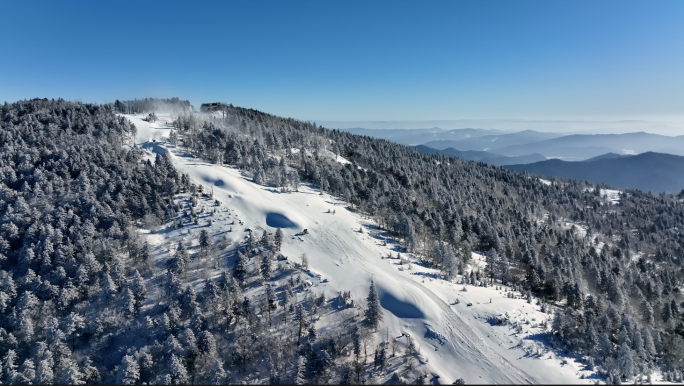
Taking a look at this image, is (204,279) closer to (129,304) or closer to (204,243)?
(204,243)

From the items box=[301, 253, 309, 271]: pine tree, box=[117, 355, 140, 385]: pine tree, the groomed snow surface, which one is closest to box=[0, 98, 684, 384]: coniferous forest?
box=[117, 355, 140, 385]: pine tree

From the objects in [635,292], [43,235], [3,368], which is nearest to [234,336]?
[3,368]

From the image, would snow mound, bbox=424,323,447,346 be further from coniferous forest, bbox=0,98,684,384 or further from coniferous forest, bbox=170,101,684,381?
coniferous forest, bbox=170,101,684,381

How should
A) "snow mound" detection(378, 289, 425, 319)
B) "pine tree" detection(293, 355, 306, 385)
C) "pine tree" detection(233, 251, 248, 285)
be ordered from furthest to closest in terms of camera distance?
"pine tree" detection(233, 251, 248, 285) → "snow mound" detection(378, 289, 425, 319) → "pine tree" detection(293, 355, 306, 385)

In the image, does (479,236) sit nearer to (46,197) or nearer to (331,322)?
(331,322)

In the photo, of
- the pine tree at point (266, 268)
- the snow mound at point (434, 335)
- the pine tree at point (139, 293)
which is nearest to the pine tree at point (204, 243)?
the pine tree at point (139, 293)

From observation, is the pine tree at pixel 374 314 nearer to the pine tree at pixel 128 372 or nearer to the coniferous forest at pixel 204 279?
the coniferous forest at pixel 204 279
